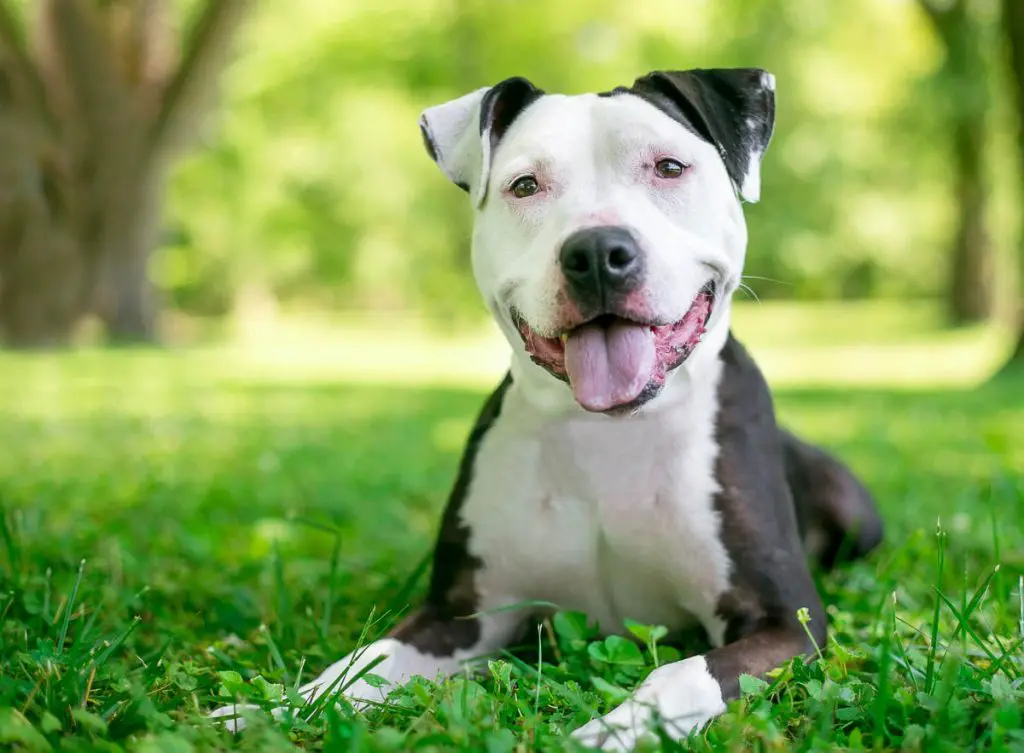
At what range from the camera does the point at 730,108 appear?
270 cm

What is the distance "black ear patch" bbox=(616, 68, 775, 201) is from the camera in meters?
2.64

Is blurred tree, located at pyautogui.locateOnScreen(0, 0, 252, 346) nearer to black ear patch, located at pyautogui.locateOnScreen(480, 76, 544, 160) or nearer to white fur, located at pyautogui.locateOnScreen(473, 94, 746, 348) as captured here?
black ear patch, located at pyautogui.locateOnScreen(480, 76, 544, 160)

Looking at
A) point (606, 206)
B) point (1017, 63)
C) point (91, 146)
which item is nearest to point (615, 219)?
point (606, 206)

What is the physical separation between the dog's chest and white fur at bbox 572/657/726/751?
40 centimetres

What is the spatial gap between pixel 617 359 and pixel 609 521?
46cm

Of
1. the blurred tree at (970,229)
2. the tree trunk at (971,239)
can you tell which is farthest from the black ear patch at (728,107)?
the tree trunk at (971,239)

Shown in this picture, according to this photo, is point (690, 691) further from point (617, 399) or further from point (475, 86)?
point (475, 86)

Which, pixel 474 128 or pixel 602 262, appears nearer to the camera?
pixel 602 262

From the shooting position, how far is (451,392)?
10859mm

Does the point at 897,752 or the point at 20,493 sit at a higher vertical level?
the point at 897,752

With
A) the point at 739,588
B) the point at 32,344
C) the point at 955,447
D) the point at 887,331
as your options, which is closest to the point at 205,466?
the point at 739,588

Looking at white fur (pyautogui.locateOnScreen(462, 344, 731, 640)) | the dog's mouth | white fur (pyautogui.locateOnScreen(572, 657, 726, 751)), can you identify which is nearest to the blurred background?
white fur (pyautogui.locateOnScreen(462, 344, 731, 640))

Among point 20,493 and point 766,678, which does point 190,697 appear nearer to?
point 766,678

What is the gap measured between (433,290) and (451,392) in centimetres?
2120
